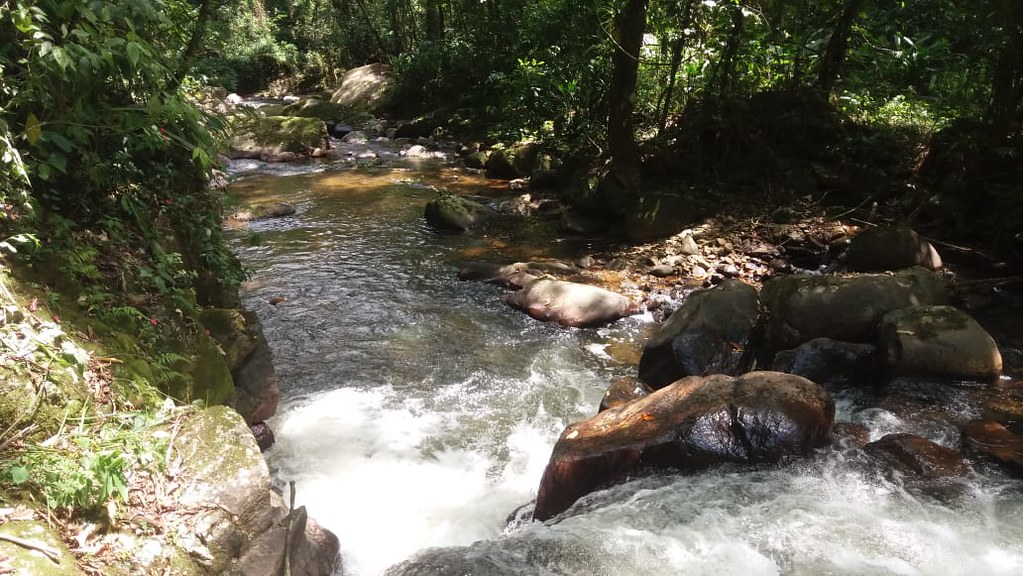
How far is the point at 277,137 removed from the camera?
16.0 meters

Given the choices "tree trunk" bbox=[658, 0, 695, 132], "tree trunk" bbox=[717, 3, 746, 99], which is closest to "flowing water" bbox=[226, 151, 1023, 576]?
"tree trunk" bbox=[658, 0, 695, 132]

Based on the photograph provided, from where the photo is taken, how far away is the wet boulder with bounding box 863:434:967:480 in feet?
13.7

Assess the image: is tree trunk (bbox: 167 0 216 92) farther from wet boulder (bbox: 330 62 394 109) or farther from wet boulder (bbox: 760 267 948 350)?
wet boulder (bbox: 330 62 394 109)

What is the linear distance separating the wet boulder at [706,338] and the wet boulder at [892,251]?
212 cm

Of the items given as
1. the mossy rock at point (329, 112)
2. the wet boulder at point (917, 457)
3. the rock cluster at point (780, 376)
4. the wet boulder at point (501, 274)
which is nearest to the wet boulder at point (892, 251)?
the rock cluster at point (780, 376)

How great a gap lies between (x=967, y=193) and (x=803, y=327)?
385 cm

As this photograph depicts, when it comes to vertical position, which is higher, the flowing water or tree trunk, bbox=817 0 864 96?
tree trunk, bbox=817 0 864 96

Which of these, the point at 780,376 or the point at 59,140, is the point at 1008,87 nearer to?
the point at 780,376

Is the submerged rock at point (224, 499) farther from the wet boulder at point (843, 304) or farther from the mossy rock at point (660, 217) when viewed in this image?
the mossy rock at point (660, 217)

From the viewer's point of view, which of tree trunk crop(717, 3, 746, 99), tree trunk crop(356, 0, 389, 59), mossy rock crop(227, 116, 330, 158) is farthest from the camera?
tree trunk crop(356, 0, 389, 59)

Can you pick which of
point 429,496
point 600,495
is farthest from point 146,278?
point 600,495

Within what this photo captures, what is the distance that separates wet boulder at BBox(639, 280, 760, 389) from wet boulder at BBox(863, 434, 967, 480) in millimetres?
1530

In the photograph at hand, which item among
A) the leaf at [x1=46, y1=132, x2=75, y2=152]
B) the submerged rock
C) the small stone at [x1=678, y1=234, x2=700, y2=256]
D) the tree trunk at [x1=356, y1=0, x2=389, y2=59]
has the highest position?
the tree trunk at [x1=356, y1=0, x2=389, y2=59]

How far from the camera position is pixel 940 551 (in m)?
3.49
